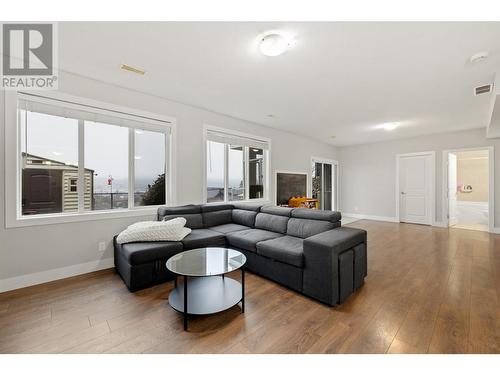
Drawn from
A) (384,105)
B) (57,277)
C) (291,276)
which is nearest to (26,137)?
(57,277)

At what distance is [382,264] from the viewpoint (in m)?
3.21

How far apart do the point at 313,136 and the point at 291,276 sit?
15.9ft

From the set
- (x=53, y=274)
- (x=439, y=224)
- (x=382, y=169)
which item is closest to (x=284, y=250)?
(x=53, y=274)

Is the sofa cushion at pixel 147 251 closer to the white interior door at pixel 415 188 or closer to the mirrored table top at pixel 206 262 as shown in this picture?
the mirrored table top at pixel 206 262

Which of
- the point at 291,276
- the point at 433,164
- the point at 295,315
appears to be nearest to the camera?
the point at 295,315

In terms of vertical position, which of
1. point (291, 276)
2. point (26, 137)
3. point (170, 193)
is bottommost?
point (291, 276)

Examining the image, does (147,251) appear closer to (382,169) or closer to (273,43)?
(273,43)

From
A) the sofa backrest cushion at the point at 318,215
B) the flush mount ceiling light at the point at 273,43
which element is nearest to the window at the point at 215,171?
the sofa backrest cushion at the point at 318,215

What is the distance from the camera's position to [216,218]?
12.6 ft

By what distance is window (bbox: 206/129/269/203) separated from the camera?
432 cm

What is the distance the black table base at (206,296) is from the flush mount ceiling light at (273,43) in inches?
83.7

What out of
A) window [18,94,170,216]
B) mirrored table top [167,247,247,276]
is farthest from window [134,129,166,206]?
mirrored table top [167,247,247,276]

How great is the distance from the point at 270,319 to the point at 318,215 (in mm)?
1506

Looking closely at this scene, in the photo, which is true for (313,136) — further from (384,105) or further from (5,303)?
(5,303)
